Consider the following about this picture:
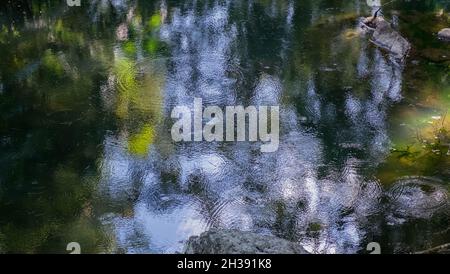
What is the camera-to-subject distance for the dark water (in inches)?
→ 297

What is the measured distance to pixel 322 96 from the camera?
10.2 meters

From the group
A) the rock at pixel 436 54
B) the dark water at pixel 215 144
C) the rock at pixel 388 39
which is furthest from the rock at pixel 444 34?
the rock at pixel 388 39

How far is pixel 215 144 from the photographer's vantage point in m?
8.95

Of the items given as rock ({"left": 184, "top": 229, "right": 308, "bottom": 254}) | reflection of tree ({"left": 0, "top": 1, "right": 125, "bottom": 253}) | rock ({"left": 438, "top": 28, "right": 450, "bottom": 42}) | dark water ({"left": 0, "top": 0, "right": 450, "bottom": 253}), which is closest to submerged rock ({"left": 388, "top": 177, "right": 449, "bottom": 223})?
dark water ({"left": 0, "top": 0, "right": 450, "bottom": 253})

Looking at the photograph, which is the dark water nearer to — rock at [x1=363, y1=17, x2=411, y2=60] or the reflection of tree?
the reflection of tree

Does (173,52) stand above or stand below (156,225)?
above

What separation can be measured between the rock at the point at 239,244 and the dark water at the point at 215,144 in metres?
0.93

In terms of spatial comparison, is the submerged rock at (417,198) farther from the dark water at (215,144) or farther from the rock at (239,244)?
the rock at (239,244)

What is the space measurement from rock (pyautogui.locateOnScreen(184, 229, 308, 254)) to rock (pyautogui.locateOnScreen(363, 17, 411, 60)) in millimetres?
6437

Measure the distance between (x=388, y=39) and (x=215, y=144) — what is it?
16.3 ft

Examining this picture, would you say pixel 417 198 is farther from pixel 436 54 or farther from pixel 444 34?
pixel 444 34
